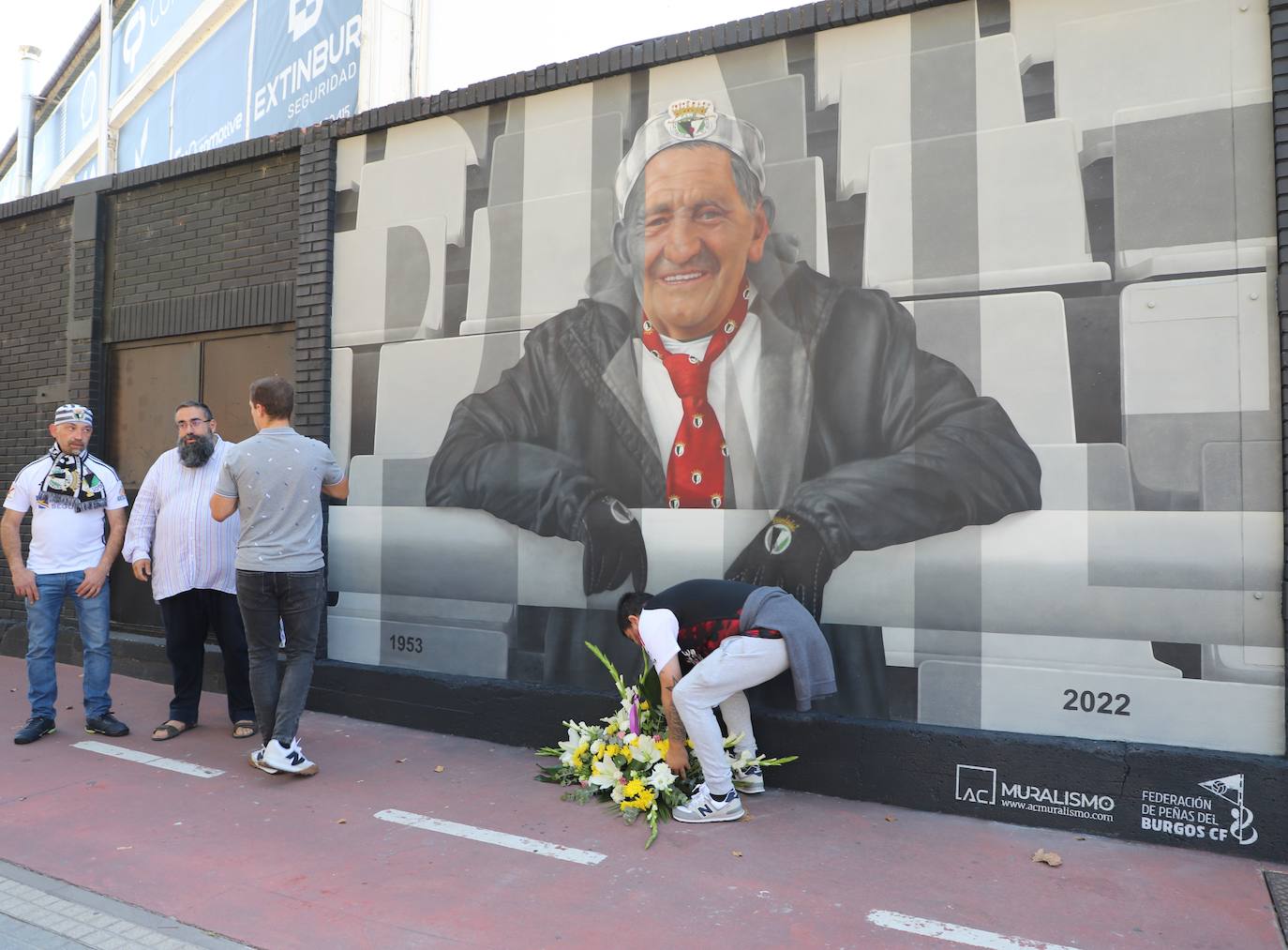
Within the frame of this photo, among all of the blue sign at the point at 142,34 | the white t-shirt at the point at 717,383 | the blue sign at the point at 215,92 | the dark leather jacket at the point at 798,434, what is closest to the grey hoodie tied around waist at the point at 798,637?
the dark leather jacket at the point at 798,434

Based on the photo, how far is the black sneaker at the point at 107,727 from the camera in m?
5.84

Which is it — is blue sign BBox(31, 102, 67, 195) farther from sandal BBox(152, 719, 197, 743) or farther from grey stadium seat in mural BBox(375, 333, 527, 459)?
sandal BBox(152, 719, 197, 743)

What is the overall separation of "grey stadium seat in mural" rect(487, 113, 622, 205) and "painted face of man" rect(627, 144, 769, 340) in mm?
335

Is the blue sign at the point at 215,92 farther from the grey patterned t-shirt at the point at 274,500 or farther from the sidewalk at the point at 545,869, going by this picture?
the sidewalk at the point at 545,869

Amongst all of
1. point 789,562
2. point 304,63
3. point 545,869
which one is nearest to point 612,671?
point 789,562

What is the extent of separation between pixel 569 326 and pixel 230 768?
3.15 metres

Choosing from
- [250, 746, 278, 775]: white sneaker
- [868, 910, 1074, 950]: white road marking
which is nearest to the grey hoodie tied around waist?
[868, 910, 1074, 950]: white road marking

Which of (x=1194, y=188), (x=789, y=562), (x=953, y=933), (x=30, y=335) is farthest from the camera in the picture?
(x=30, y=335)

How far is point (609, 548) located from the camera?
5715 millimetres

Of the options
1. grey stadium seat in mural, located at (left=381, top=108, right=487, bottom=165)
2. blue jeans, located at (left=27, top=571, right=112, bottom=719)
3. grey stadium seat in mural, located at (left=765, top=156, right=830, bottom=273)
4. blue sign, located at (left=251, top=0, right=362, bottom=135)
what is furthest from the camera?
blue sign, located at (left=251, top=0, right=362, bottom=135)

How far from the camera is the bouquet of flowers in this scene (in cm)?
455

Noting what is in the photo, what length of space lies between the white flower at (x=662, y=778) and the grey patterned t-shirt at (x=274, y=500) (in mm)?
2071

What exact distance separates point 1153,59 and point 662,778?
4052mm

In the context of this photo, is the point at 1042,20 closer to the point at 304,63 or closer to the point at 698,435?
the point at 698,435
